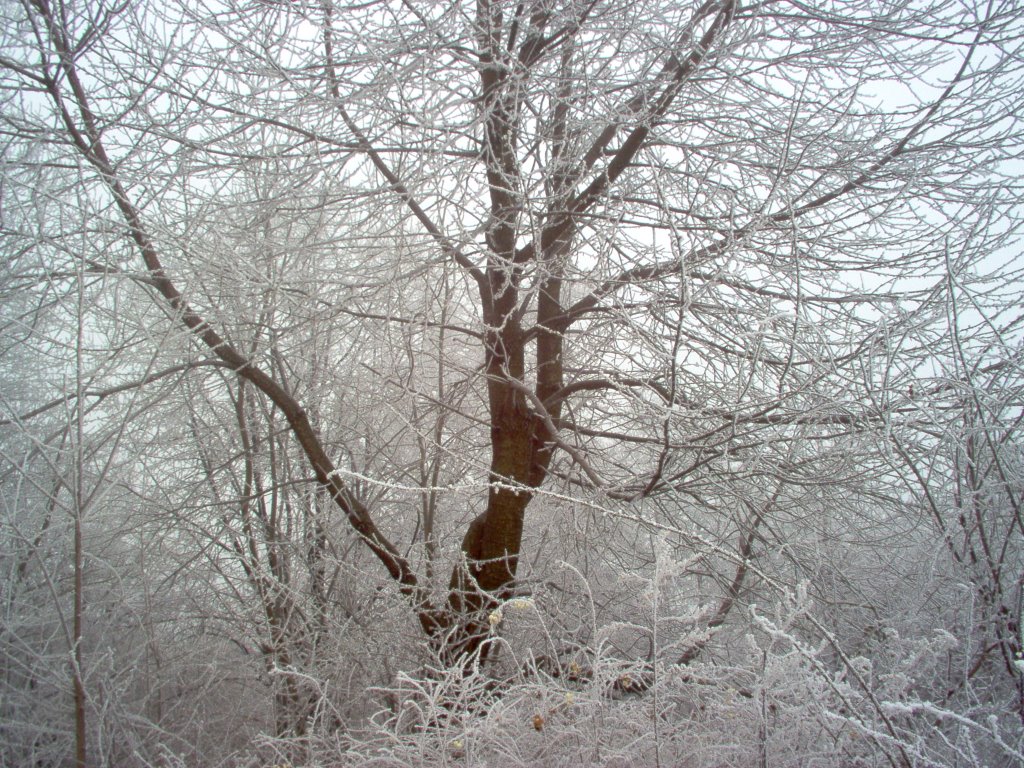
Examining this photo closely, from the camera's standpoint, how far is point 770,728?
2.01 m

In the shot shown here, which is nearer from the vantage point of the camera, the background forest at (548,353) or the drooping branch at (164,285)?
the background forest at (548,353)

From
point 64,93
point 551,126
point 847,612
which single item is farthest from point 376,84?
point 847,612

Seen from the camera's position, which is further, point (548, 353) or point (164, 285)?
point (548, 353)

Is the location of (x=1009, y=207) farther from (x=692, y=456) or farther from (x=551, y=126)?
(x=551, y=126)

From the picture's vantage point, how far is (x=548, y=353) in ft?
14.2

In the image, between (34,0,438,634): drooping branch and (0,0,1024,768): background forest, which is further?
(34,0,438,634): drooping branch

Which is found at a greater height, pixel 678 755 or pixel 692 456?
pixel 692 456

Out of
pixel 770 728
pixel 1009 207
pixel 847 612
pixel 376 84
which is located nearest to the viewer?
pixel 770 728

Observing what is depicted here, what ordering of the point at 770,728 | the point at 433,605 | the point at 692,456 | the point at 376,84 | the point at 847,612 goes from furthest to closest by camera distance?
the point at 433,605
the point at 847,612
the point at 692,456
the point at 376,84
the point at 770,728

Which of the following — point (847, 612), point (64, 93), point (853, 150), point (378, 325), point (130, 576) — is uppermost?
point (64, 93)

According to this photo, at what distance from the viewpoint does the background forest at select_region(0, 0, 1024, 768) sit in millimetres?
2361

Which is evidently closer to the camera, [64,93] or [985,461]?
[985,461]

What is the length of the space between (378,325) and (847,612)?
2.87m

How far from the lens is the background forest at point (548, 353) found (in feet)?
7.75
